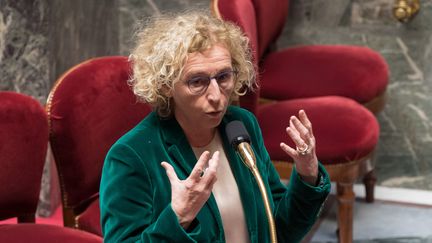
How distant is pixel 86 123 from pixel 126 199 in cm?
58

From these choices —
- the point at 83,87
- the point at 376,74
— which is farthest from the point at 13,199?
the point at 376,74

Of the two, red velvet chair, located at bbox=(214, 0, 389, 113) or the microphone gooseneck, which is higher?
the microphone gooseneck

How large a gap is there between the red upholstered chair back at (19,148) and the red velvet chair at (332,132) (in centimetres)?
67

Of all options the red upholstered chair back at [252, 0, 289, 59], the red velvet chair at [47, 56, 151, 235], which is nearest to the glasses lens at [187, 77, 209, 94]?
the red velvet chair at [47, 56, 151, 235]

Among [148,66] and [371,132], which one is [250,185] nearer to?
[148,66]

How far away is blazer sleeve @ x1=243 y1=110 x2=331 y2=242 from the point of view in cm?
150

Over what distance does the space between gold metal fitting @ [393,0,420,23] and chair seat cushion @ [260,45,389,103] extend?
0.18 meters

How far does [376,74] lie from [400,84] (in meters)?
0.35

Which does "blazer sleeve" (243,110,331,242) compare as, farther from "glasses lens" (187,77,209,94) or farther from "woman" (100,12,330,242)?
"glasses lens" (187,77,209,94)

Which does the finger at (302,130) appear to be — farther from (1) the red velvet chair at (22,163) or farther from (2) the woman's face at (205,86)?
(1) the red velvet chair at (22,163)

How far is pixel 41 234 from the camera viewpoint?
1.81 metres

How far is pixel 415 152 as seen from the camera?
316 centimetres

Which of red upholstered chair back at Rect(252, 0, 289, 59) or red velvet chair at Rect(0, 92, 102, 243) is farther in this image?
red upholstered chair back at Rect(252, 0, 289, 59)

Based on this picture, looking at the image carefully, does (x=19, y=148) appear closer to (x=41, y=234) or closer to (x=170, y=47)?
(x=41, y=234)
